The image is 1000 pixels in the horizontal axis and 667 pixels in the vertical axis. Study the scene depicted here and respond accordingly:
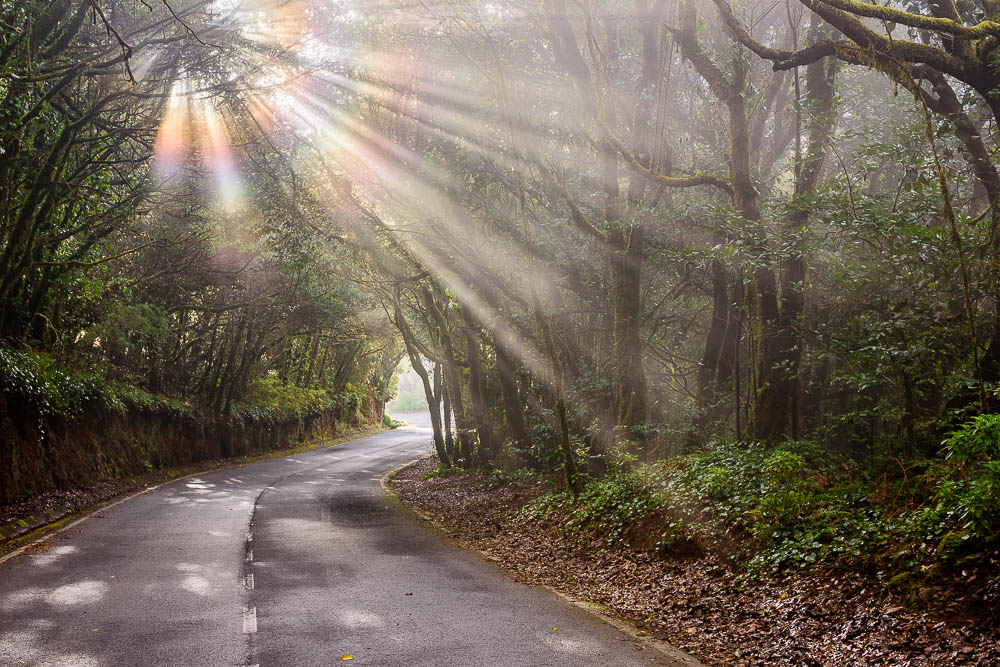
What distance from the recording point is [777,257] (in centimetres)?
1121

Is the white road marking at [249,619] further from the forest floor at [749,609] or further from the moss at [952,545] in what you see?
the moss at [952,545]

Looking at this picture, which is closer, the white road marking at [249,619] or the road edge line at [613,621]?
the road edge line at [613,621]

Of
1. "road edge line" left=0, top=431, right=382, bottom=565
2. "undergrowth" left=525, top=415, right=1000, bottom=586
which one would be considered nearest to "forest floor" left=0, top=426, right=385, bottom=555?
"road edge line" left=0, top=431, right=382, bottom=565

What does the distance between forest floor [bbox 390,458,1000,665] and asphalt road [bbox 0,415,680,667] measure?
65 centimetres

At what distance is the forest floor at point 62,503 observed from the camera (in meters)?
13.4

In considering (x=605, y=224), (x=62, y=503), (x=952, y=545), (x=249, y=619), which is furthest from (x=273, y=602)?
(x=62, y=503)

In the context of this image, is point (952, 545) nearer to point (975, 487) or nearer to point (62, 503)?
point (975, 487)

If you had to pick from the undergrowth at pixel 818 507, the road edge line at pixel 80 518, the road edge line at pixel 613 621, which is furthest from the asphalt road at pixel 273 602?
the undergrowth at pixel 818 507

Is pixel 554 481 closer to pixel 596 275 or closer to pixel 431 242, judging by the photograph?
pixel 596 275

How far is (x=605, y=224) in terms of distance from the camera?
1592 cm

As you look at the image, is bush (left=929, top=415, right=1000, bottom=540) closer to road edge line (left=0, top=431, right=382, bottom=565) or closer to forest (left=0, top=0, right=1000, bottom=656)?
forest (left=0, top=0, right=1000, bottom=656)

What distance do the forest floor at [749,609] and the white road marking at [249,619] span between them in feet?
12.2

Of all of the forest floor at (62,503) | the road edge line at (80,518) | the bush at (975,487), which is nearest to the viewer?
the bush at (975,487)

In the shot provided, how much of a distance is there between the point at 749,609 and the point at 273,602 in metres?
5.11
